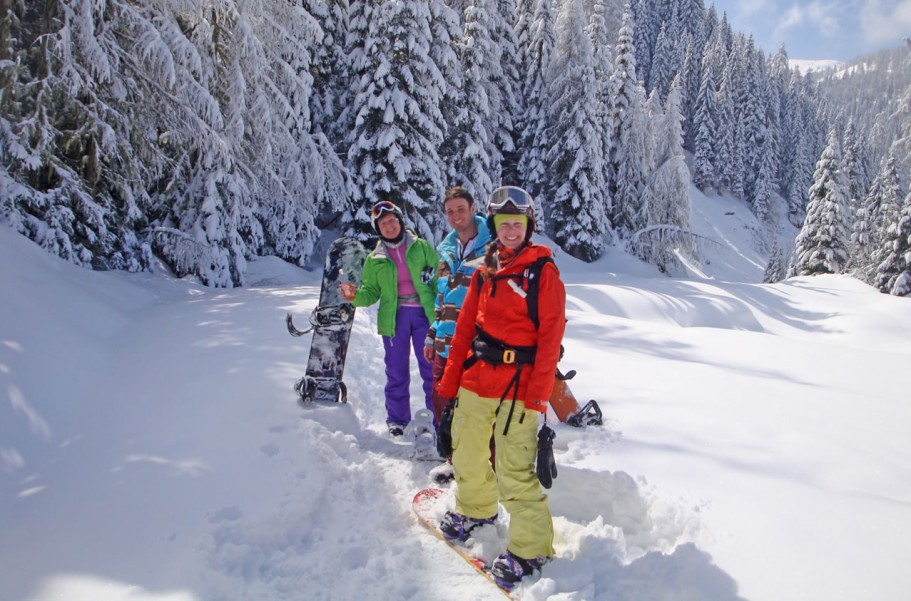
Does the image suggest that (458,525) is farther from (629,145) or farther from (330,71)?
(629,145)

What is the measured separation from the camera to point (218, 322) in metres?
6.87

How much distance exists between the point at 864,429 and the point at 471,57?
19962mm

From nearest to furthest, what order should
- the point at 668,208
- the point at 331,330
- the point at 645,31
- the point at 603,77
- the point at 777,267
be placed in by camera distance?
1. the point at 331,330
2. the point at 603,77
3. the point at 668,208
4. the point at 777,267
5. the point at 645,31

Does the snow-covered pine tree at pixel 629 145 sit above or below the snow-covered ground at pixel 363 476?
above

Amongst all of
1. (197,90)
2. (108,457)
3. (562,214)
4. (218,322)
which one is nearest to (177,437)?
(108,457)

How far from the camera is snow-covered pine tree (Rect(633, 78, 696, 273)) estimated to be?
87.9 feet

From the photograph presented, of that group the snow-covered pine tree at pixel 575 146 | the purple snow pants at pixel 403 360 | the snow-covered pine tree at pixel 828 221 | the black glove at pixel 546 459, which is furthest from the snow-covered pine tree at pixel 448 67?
the snow-covered pine tree at pixel 828 221

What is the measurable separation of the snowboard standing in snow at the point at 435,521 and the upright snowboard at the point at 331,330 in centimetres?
150

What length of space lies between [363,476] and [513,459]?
57.2 inches

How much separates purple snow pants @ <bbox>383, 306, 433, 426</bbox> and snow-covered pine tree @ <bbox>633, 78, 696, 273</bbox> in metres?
24.3

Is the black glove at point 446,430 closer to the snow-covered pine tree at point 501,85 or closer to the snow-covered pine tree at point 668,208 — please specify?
the snow-covered pine tree at point 501,85

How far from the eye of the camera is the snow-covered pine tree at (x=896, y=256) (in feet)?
74.9

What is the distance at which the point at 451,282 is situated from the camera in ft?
12.7

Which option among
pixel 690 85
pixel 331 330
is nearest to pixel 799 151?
pixel 690 85
